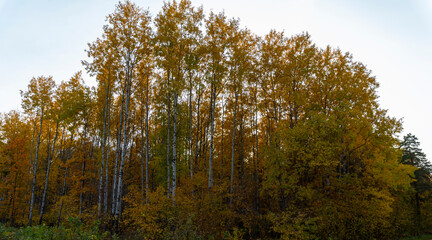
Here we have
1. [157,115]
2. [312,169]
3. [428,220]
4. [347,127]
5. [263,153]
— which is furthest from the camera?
[428,220]

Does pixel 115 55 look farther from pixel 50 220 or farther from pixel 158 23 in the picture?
pixel 50 220

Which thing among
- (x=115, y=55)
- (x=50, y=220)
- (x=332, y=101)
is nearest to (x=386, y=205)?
(x=332, y=101)

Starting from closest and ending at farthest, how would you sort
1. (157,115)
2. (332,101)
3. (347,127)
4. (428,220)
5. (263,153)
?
(263,153), (347,127), (332,101), (157,115), (428,220)

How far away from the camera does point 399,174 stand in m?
17.8

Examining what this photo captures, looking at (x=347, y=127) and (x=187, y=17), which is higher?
(x=187, y=17)

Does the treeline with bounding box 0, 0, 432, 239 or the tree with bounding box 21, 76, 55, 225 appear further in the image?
the tree with bounding box 21, 76, 55, 225

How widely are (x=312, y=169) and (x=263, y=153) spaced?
288 centimetres

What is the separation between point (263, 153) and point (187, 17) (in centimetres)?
945

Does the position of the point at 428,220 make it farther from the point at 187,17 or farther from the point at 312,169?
the point at 187,17

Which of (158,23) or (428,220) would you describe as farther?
(428,220)

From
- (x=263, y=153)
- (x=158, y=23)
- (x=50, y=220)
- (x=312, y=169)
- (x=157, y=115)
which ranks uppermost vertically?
(x=158, y=23)

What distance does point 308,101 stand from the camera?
17.0 metres

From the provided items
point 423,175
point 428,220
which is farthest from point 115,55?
point 423,175

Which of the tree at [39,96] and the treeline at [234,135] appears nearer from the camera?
the treeline at [234,135]
